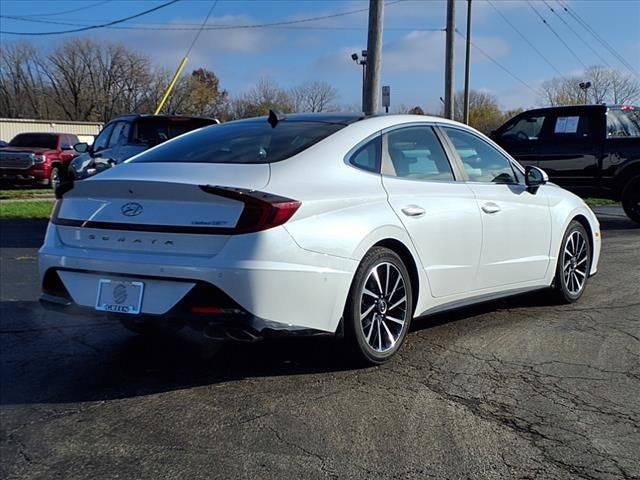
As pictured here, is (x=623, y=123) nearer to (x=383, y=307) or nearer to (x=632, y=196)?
(x=632, y=196)

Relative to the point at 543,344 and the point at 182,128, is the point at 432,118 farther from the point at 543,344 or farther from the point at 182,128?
the point at 182,128

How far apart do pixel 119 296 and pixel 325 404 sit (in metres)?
1.30

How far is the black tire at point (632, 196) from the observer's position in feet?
41.0

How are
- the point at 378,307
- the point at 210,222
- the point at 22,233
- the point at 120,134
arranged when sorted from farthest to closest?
the point at 120,134 < the point at 22,233 < the point at 378,307 < the point at 210,222

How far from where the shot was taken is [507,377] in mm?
4438

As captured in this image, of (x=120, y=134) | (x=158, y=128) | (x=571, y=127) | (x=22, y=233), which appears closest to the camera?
(x=22, y=233)

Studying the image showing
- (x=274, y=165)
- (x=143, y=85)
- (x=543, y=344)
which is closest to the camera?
(x=274, y=165)

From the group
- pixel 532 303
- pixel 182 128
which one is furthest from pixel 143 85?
pixel 532 303

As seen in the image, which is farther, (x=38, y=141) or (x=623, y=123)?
(x=38, y=141)

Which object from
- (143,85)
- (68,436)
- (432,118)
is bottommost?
(68,436)

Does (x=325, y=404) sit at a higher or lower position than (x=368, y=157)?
lower

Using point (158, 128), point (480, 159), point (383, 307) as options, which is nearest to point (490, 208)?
point (480, 159)

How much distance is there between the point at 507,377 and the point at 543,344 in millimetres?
873

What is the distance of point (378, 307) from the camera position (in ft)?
15.1
